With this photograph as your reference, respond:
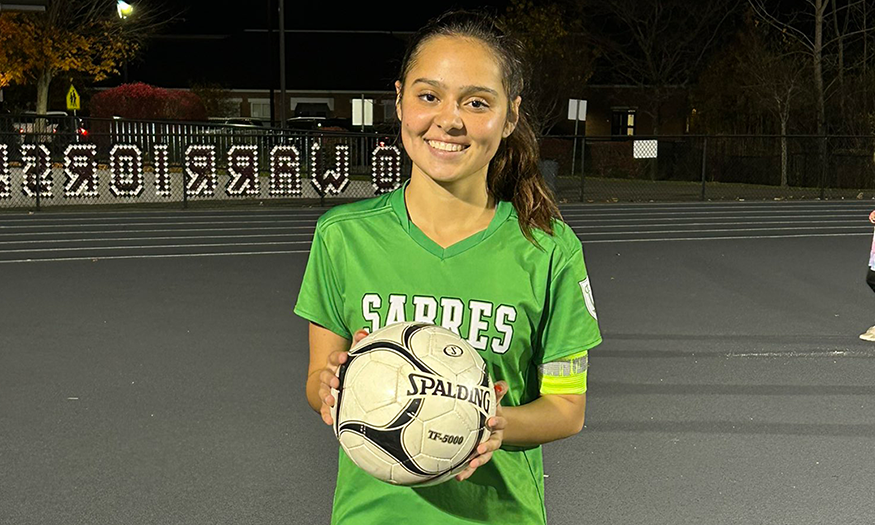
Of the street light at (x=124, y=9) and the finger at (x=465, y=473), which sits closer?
the finger at (x=465, y=473)

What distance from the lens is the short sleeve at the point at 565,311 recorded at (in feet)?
7.99

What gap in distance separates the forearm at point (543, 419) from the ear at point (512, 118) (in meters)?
0.59

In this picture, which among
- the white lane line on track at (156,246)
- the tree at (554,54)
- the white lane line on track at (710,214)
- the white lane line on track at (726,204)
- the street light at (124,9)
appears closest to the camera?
the white lane line on track at (156,246)

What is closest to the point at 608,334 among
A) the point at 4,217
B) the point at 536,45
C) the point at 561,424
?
the point at 561,424

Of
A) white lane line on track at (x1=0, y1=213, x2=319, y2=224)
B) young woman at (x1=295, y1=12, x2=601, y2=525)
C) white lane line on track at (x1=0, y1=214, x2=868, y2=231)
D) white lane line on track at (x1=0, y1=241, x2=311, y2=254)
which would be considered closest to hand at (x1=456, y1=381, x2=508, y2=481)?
young woman at (x1=295, y1=12, x2=601, y2=525)

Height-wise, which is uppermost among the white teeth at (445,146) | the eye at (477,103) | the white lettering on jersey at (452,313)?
the eye at (477,103)

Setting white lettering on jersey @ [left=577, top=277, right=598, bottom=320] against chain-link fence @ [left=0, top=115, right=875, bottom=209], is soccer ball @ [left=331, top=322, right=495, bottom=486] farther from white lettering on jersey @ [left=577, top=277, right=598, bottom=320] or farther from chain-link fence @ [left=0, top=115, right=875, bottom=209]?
chain-link fence @ [left=0, top=115, right=875, bottom=209]

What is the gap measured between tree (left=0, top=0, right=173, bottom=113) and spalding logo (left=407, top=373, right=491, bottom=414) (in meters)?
32.1

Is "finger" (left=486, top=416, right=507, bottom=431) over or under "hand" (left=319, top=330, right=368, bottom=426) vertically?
under

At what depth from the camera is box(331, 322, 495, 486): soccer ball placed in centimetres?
212

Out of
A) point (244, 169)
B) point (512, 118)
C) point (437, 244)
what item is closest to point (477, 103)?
point (512, 118)

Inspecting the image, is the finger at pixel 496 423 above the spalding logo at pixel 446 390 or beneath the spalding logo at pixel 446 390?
beneath

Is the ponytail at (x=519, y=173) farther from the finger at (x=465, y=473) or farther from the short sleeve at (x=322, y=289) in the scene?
the finger at (x=465, y=473)

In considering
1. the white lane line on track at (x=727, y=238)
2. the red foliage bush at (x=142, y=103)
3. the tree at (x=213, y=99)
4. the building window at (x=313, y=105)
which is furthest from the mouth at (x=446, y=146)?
the building window at (x=313, y=105)
